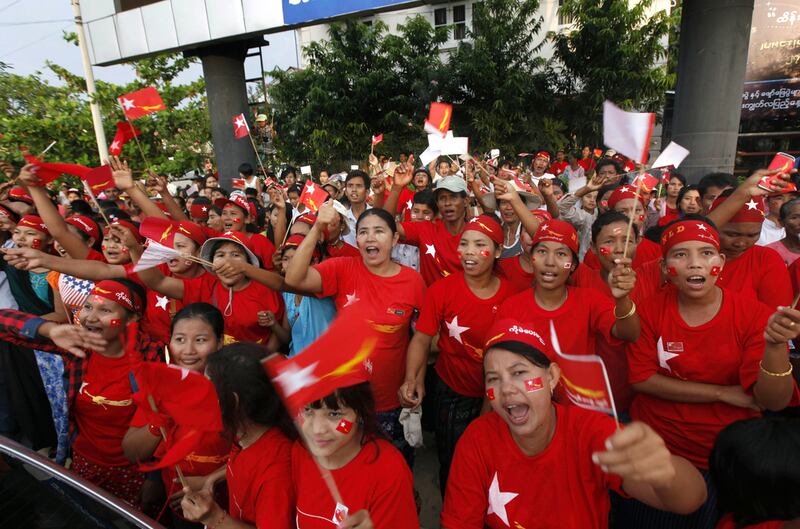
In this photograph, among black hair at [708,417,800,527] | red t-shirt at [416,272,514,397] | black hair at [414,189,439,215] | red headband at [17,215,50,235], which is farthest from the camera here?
black hair at [414,189,439,215]

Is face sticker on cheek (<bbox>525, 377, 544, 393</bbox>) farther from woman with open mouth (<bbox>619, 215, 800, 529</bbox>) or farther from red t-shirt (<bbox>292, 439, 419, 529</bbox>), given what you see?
woman with open mouth (<bbox>619, 215, 800, 529</bbox>)

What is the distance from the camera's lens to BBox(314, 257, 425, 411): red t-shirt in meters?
2.66

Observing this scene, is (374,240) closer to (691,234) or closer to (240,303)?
(240,303)

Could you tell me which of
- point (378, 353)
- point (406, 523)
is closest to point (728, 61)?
point (378, 353)

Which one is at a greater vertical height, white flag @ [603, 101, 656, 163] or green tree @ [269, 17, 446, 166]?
green tree @ [269, 17, 446, 166]

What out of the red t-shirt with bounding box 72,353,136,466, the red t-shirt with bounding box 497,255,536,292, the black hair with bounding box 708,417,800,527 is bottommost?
the red t-shirt with bounding box 72,353,136,466

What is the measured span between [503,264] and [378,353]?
1215mm

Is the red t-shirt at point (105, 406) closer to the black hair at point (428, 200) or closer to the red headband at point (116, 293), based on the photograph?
the red headband at point (116, 293)

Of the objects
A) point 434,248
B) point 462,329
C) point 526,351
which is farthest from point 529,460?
point 434,248

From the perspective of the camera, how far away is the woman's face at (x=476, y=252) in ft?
8.71

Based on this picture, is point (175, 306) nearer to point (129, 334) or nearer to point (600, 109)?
point (129, 334)

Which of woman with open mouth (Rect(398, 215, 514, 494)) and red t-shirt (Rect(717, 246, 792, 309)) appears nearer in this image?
red t-shirt (Rect(717, 246, 792, 309))

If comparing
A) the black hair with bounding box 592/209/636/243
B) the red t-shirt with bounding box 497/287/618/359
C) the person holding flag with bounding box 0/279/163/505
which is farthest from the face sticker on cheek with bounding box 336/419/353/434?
the black hair with bounding box 592/209/636/243

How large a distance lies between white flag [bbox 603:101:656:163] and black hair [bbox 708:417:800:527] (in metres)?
1.35
